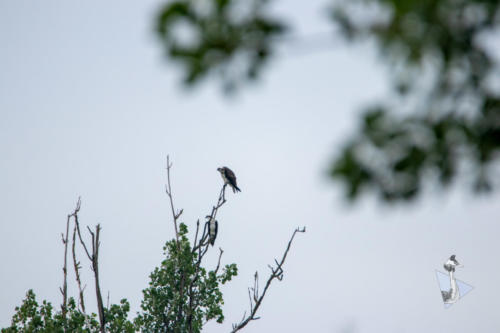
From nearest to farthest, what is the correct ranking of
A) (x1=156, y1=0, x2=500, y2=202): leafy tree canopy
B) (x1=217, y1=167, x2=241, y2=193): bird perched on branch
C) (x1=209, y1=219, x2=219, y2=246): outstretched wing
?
1. (x1=156, y1=0, x2=500, y2=202): leafy tree canopy
2. (x1=209, y1=219, x2=219, y2=246): outstretched wing
3. (x1=217, y1=167, x2=241, y2=193): bird perched on branch

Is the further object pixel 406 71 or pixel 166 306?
pixel 166 306

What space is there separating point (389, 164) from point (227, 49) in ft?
3.15

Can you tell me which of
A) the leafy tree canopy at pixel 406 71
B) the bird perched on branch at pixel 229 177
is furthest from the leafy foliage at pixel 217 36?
the bird perched on branch at pixel 229 177

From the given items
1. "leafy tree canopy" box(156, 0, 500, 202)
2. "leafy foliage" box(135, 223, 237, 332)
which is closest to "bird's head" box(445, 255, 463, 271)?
"leafy foliage" box(135, 223, 237, 332)

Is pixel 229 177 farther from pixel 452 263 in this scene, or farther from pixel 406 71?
pixel 406 71

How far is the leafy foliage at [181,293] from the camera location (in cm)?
1403

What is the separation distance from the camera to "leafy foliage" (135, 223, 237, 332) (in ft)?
46.0

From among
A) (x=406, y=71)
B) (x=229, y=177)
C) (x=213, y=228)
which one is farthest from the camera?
(x=229, y=177)

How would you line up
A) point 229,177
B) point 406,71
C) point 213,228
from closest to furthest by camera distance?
1. point 406,71
2. point 213,228
3. point 229,177

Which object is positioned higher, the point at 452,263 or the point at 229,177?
the point at 229,177

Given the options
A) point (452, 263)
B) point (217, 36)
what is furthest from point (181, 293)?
point (217, 36)

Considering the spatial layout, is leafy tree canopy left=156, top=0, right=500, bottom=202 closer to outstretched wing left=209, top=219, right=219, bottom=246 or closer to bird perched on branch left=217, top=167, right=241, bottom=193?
outstretched wing left=209, top=219, right=219, bottom=246

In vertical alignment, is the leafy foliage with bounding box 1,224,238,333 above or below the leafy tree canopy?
above

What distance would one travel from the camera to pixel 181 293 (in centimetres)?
1402
